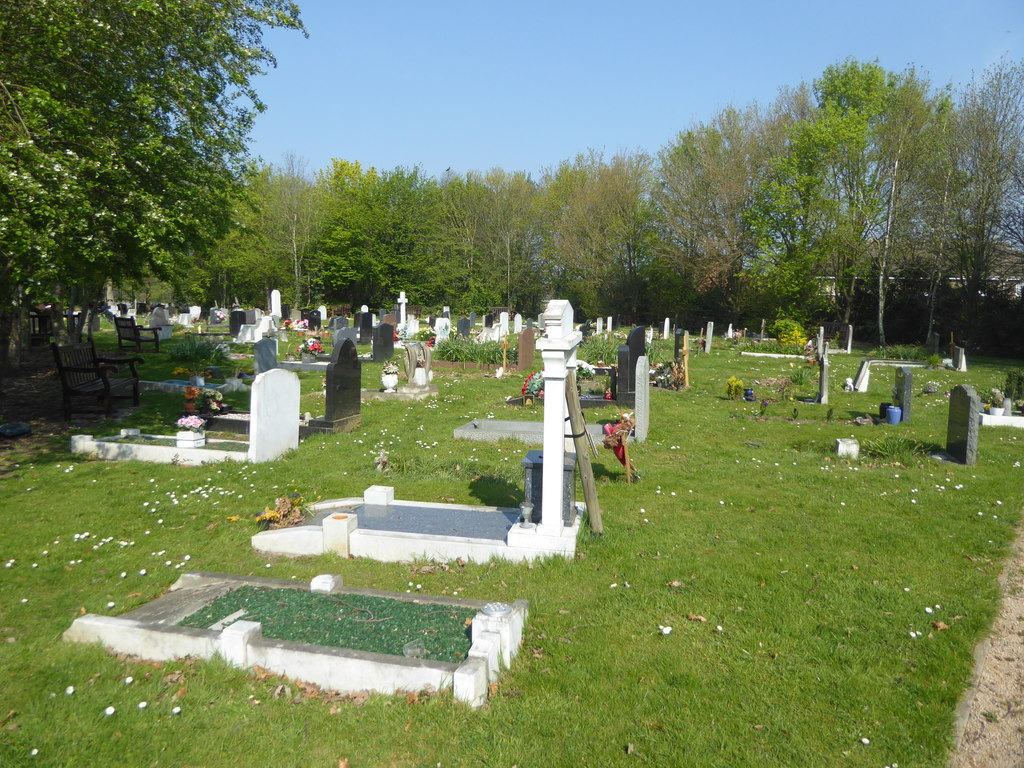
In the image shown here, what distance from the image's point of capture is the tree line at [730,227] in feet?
99.2

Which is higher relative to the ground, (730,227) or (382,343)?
(730,227)

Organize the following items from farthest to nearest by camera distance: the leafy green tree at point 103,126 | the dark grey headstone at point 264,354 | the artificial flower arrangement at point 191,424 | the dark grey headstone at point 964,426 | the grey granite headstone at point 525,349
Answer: the grey granite headstone at point 525,349 < the dark grey headstone at point 264,354 < the artificial flower arrangement at point 191,424 < the dark grey headstone at point 964,426 < the leafy green tree at point 103,126

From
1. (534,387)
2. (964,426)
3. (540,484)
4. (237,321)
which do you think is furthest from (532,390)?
(237,321)

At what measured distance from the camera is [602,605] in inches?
216

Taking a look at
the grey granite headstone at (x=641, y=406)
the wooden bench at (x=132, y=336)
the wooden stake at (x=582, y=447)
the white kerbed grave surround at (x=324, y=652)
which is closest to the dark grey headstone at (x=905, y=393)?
the grey granite headstone at (x=641, y=406)

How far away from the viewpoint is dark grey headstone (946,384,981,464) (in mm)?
9750

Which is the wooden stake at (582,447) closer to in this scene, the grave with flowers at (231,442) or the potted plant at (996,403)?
the grave with flowers at (231,442)

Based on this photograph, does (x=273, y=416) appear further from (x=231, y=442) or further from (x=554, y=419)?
(x=554, y=419)

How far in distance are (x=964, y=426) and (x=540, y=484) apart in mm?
7040

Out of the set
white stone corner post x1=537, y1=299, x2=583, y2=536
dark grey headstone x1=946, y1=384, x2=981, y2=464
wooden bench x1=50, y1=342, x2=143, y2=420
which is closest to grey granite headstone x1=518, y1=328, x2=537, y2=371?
wooden bench x1=50, y1=342, x2=143, y2=420

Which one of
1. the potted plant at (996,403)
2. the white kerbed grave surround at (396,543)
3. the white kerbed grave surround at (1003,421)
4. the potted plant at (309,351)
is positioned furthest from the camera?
the potted plant at (309,351)

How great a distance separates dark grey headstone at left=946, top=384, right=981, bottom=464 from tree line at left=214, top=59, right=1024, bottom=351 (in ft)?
54.0

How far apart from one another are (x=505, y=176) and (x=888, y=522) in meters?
49.6

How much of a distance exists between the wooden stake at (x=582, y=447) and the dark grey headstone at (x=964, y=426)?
6.42 m
